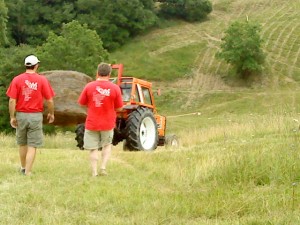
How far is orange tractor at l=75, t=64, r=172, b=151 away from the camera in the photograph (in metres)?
13.7

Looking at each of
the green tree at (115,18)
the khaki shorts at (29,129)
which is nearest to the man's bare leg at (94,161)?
the khaki shorts at (29,129)

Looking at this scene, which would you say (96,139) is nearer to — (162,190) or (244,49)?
(162,190)

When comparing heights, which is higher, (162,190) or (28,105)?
(28,105)

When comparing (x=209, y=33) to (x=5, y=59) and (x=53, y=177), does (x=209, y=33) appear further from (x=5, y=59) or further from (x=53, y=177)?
(x=53, y=177)

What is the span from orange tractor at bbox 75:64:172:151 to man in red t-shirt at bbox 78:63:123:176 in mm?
5288

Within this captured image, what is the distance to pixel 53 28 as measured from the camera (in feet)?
200

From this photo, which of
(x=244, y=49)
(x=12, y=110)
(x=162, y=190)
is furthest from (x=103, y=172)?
(x=244, y=49)

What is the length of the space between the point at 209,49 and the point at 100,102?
48.5m

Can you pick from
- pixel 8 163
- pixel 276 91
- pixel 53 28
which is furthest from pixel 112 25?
pixel 8 163

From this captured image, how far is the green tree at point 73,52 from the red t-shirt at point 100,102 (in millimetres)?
30066

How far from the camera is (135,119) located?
1373 cm

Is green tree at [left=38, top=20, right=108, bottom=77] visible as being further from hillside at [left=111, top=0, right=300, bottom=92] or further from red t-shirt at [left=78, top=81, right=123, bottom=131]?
red t-shirt at [left=78, top=81, right=123, bottom=131]

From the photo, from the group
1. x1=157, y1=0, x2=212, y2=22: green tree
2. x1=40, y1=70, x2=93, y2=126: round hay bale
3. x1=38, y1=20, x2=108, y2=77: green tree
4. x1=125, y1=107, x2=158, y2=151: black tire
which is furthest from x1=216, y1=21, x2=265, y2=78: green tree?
x1=125, y1=107, x2=158, y2=151: black tire

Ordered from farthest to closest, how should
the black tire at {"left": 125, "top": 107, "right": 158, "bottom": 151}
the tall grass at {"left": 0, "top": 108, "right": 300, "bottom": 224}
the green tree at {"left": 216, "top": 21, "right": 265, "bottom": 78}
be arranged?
the green tree at {"left": 216, "top": 21, "right": 265, "bottom": 78} < the black tire at {"left": 125, "top": 107, "right": 158, "bottom": 151} < the tall grass at {"left": 0, "top": 108, "right": 300, "bottom": 224}
